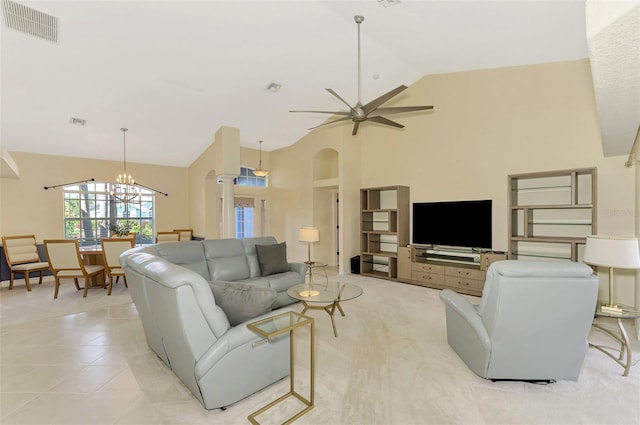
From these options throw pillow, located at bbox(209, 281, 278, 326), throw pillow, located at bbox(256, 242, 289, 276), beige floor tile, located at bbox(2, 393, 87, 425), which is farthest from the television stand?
beige floor tile, located at bbox(2, 393, 87, 425)

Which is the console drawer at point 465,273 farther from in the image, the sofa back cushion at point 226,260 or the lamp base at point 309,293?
the sofa back cushion at point 226,260

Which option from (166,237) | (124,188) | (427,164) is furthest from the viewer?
(124,188)

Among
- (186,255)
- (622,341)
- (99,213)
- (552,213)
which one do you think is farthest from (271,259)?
(99,213)

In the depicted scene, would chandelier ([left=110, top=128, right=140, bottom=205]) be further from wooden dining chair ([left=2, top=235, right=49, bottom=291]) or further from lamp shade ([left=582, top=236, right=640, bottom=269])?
lamp shade ([left=582, top=236, right=640, bottom=269])

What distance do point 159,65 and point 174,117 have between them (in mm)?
1576

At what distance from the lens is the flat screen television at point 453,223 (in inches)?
197

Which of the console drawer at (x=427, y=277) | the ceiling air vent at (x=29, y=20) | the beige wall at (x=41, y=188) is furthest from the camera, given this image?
the beige wall at (x=41, y=188)

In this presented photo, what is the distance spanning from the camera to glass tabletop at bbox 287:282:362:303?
3117mm

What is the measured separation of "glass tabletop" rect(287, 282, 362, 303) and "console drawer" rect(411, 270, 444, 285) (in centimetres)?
239

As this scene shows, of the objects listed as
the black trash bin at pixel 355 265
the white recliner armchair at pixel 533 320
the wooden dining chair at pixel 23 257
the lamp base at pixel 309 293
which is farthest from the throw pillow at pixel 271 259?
the wooden dining chair at pixel 23 257

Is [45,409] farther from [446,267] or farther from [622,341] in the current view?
[446,267]

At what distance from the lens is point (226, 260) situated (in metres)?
4.05

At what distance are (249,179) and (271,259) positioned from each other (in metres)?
4.47

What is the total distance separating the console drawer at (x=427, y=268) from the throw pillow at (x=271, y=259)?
8.36 feet
